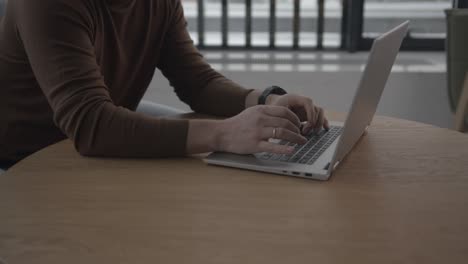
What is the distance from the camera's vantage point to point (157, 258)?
0.79 m

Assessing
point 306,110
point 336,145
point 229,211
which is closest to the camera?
point 229,211

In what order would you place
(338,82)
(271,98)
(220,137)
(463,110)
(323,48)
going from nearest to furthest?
(220,137), (271,98), (463,110), (338,82), (323,48)

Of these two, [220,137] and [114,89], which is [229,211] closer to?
[220,137]

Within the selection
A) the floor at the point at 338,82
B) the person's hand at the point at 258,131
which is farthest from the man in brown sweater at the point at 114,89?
the floor at the point at 338,82

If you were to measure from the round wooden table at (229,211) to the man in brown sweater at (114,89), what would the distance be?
56mm

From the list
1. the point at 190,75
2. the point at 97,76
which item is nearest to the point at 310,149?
the point at 97,76

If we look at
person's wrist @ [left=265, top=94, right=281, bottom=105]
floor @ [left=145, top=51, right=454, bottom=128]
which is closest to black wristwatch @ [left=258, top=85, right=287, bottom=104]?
person's wrist @ [left=265, top=94, right=281, bottom=105]

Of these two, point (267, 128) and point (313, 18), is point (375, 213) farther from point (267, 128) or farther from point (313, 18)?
point (313, 18)

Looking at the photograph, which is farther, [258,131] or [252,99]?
[252,99]

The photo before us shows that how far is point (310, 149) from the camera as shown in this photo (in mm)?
1211

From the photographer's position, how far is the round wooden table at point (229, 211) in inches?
31.9

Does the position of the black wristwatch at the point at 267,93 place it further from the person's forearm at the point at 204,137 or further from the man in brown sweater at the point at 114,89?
the person's forearm at the point at 204,137

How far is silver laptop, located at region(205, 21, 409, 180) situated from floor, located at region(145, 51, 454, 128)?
4.93 feet

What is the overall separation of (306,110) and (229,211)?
47 cm
